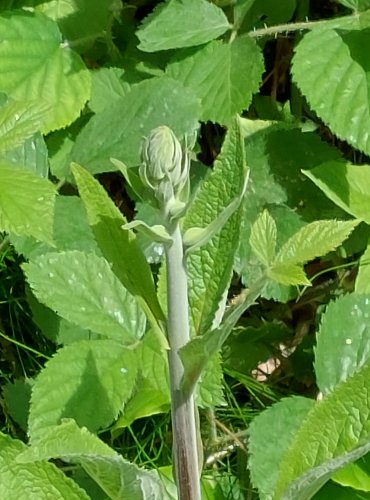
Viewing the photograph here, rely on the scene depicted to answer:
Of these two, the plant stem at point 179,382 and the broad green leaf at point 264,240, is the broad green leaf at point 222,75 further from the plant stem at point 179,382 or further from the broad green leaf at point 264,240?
the plant stem at point 179,382

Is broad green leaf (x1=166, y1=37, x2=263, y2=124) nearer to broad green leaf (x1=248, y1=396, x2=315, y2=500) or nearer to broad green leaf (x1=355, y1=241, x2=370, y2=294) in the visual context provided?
broad green leaf (x1=355, y1=241, x2=370, y2=294)

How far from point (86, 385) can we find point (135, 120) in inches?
16.2

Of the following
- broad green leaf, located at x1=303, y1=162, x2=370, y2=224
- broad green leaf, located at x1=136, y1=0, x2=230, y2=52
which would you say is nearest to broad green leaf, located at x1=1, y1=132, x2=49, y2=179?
broad green leaf, located at x1=136, y1=0, x2=230, y2=52

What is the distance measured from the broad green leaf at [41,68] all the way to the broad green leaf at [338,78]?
1.08 ft

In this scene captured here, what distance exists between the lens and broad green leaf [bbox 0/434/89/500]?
0.89m

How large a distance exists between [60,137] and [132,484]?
2.62 feet

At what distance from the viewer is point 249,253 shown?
139cm

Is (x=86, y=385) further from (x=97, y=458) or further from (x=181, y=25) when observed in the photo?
(x=181, y=25)

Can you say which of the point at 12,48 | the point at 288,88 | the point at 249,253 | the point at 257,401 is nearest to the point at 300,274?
the point at 249,253


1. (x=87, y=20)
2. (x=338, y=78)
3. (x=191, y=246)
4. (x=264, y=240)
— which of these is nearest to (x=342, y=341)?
(x=264, y=240)

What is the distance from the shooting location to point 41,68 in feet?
4.75

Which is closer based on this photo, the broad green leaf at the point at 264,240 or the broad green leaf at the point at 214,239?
the broad green leaf at the point at 214,239

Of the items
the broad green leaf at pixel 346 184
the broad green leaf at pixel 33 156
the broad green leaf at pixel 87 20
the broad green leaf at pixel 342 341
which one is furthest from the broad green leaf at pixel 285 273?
the broad green leaf at pixel 87 20

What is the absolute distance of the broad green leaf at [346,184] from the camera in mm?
1299
